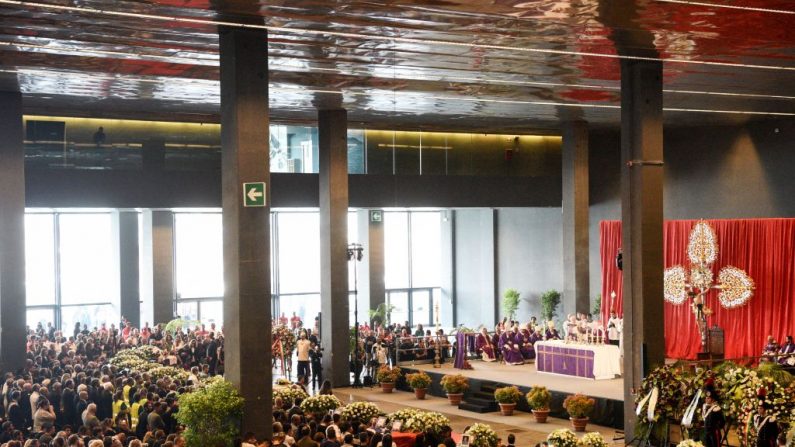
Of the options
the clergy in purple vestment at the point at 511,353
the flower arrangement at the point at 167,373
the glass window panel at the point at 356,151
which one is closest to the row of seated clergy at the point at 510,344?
the clergy in purple vestment at the point at 511,353

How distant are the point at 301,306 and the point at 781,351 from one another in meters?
17.3

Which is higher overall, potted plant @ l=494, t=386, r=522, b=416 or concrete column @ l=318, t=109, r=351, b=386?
concrete column @ l=318, t=109, r=351, b=386

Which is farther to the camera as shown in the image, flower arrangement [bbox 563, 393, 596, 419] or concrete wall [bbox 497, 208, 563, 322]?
concrete wall [bbox 497, 208, 563, 322]

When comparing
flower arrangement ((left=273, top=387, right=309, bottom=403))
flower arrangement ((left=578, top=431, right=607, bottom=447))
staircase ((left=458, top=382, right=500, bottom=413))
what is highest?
flower arrangement ((left=578, top=431, right=607, bottom=447))

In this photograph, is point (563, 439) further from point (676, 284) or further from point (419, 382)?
point (676, 284)

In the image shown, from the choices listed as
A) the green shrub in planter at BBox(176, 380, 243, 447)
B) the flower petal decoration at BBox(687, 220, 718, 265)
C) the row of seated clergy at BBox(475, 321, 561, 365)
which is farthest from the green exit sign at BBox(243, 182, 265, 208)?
the flower petal decoration at BBox(687, 220, 718, 265)

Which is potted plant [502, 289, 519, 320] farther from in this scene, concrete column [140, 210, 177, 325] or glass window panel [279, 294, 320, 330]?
concrete column [140, 210, 177, 325]

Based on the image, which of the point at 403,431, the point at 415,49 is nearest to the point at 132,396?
the point at 403,431

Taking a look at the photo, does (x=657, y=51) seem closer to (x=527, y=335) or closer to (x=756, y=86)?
(x=756, y=86)

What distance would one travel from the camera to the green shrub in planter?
491 inches

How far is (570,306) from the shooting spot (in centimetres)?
2591

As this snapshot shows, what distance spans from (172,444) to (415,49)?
7450mm

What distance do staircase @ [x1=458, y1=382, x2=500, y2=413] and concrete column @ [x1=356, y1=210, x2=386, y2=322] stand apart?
11122 millimetres

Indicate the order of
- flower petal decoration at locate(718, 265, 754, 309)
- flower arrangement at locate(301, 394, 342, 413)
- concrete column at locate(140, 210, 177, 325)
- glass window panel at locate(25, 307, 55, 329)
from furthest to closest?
glass window panel at locate(25, 307, 55, 329) → concrete column at locate(140, 210, 177, 325) → flower petal decoration at locate(718, 265, 754, 309) → flower arrangement at locate(301, 394, 342, 413)
